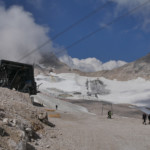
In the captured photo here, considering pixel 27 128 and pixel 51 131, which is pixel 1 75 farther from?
pixel 27 128

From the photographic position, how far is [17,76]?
3175 cm

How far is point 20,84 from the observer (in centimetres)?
3250

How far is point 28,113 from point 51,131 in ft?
5.67

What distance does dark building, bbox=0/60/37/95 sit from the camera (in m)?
30.2

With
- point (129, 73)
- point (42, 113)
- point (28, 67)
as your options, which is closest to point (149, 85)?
point (129, 73)

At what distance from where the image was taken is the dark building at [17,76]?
3019 centimetres

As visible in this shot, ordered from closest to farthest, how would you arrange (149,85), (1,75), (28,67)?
(1,75) < (28,67) < (149,85)

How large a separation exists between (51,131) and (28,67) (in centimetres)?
2100

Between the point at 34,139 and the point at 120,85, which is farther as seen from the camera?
the point at 120,85

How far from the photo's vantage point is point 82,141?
11.9 meters

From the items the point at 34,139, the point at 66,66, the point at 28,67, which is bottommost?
the point at 34,139

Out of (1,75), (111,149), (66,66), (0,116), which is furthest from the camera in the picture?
(66,66)

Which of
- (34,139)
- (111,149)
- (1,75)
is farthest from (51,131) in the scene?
(1,75)

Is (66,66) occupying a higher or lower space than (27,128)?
higher
